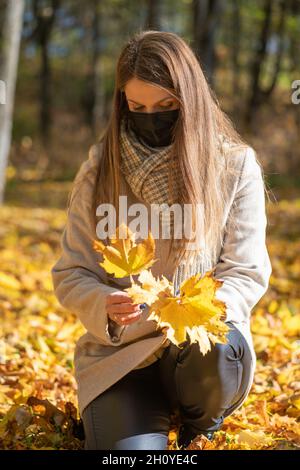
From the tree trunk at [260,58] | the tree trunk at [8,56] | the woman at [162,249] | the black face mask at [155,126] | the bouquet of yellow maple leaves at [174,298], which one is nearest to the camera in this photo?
the bouquet of yellow maple leaves at [174,298]

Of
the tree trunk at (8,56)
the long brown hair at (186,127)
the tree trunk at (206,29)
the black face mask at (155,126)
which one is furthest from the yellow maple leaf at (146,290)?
the tree trunk at (206,29)

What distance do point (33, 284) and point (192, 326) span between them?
311 centimetres

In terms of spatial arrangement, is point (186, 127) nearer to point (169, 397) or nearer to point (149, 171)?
point (149, 171)

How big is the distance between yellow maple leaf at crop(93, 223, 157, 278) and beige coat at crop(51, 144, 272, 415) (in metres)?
0.31

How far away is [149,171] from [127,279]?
1.30ft

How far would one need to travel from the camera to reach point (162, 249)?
2328 millimetres

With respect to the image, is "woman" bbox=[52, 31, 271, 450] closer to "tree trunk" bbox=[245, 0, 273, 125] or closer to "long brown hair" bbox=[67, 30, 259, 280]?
"long brown hair" bbox=[67, 30, 259, 280]

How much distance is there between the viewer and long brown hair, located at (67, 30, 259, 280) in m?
2.19

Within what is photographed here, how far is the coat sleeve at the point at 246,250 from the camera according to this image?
2192mm

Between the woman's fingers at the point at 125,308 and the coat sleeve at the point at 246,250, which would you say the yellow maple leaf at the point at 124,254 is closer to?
the woman's fingers at the point at 125,308

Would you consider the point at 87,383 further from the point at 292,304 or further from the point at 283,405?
the point at 292,304

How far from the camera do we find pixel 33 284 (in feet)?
15.7

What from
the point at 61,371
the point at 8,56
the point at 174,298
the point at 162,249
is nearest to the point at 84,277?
the point at 162,249

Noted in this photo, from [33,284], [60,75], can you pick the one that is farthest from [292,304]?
[60,75]
